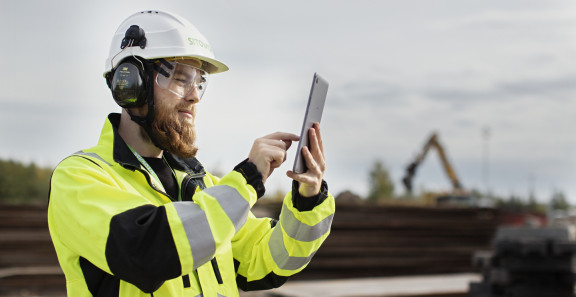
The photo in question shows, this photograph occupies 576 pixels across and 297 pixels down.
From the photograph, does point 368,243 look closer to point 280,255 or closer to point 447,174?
point 280,255

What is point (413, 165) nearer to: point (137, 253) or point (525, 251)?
point (525, 251)

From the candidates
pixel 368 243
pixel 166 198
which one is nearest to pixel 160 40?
pixel 166 198

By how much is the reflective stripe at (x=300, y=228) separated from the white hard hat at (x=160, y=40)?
28.8 inches

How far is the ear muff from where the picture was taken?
2264 mm

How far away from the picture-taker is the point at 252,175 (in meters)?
1.99

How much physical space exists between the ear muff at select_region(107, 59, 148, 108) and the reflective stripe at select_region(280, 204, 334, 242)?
71 centimetres

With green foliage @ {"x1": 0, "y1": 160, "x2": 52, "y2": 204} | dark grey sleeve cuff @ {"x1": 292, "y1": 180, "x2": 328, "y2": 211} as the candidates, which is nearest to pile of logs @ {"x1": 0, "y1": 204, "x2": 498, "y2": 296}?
green foliage @ {"x1": 0, "y1": 160, "x2": 52, "y2": 204}

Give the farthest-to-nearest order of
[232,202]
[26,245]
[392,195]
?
[392,195], [26,245], [232,202]

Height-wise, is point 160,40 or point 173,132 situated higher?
point 160,40

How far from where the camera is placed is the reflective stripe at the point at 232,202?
192cm

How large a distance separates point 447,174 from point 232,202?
30.9m

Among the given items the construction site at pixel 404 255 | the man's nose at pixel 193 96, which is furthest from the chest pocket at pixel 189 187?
the construction site at pixel 404 255

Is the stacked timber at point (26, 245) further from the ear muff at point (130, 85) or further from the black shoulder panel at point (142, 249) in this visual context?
the black shoulder panel at point (142, 249)

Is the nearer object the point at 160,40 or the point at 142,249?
the point at 142,249
